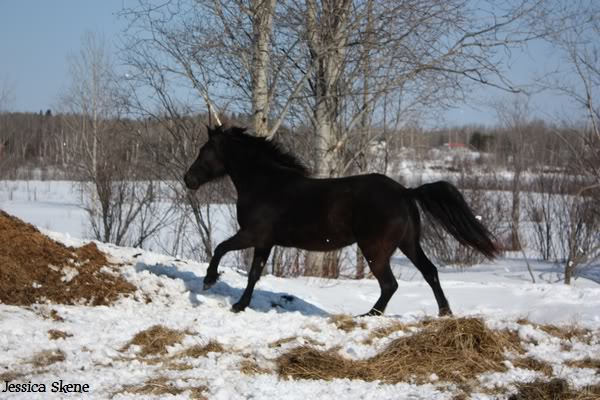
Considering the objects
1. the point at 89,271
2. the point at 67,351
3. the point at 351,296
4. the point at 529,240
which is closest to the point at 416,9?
the point at 351,296

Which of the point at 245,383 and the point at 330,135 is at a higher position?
the point at 330,135

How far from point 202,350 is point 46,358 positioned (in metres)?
1.22

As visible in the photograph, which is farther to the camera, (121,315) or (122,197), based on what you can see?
(122,197)

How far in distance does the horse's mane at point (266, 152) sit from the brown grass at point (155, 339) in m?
2.63

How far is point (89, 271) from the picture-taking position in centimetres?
759

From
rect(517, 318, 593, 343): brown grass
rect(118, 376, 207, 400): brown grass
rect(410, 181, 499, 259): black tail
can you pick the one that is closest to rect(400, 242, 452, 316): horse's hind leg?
rect(410, 181, 499, 259): black tail

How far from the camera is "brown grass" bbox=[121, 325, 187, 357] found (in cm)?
538

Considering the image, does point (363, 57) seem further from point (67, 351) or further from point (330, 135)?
point (67, 351)

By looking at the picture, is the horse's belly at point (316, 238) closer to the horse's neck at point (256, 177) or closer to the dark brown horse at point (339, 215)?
the dark brown horse at point (339, 215)

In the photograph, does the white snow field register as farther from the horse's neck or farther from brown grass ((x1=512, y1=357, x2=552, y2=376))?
the horse's neck

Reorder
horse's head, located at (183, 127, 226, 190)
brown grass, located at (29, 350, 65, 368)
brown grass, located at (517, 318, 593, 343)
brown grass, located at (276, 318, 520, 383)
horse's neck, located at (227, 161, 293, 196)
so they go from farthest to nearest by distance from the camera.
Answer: horse's head, located at (183, 127, 226, 190), horse's neck, located at (227, 161, 293, 196), brown grass, located at (517, 318, 593, 343), brown grass, located at (29, 350, 65, 368), brown grass, located at (276, 318, 520, 383)

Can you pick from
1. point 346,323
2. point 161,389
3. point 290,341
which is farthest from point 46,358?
point 346,323

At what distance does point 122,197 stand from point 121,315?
930 centimetres

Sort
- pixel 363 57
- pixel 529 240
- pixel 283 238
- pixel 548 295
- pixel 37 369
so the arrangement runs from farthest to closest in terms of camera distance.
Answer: pixel 529 240 → pixel 363 57 → pixel 548 295 → pixel 283 238 → pixel 37 369
